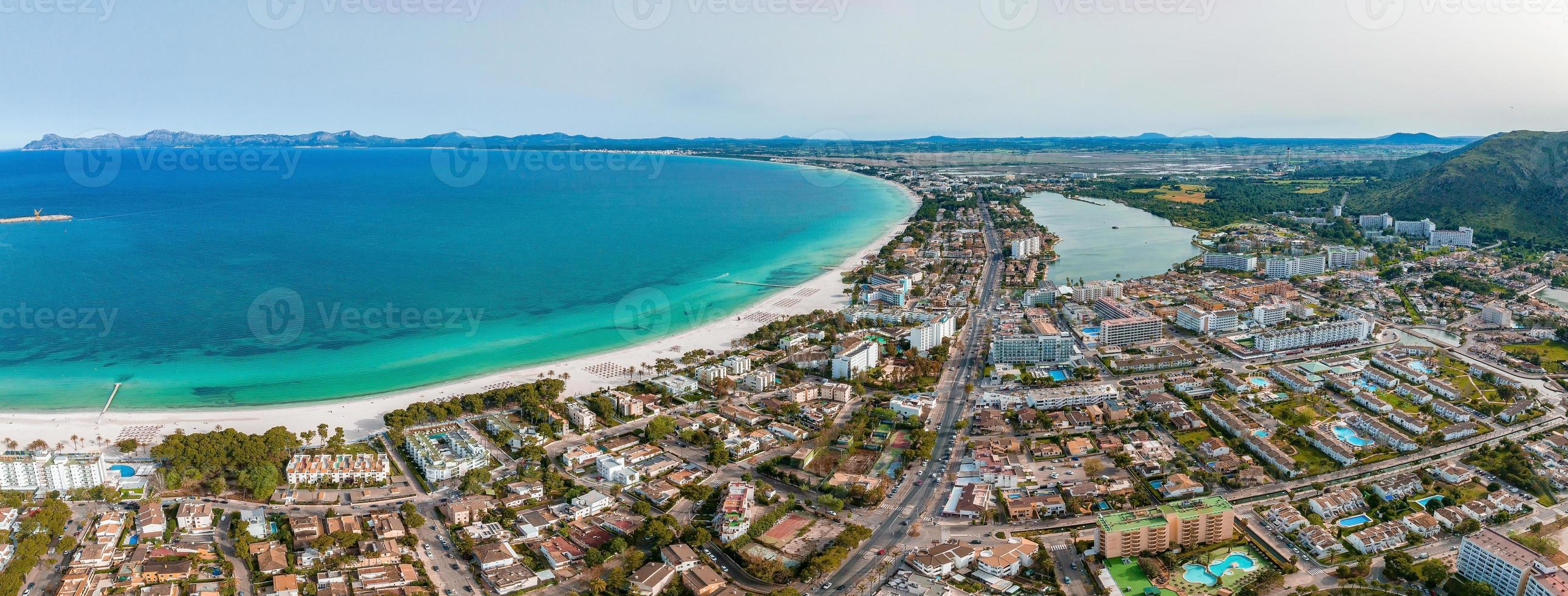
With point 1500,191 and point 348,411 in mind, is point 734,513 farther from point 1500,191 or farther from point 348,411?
point 1500,191

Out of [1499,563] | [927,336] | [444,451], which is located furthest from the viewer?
[927,336]

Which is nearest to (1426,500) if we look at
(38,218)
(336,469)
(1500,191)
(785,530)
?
(785,530)

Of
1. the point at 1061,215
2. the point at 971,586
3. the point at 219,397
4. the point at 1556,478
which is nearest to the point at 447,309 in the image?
the point at 219,397

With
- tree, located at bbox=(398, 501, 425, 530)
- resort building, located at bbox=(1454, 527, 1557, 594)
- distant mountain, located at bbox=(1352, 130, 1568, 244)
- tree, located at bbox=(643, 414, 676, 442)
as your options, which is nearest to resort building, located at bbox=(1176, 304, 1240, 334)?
resort building, located at bbox=(1454, 527, 1557, 594)

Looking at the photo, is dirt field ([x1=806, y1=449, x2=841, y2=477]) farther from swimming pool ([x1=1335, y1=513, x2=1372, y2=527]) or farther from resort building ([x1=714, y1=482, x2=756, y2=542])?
swimming pool ([x1=1335, y1=513, x2=1372, y2=527])

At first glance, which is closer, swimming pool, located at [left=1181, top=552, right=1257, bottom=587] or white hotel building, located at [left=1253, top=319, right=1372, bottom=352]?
swimming pool, located at [left=1181, top=552, right=1257, bottom=587]

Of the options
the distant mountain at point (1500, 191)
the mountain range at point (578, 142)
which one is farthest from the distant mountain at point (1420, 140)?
the distant mountain at point (1500, 191)
